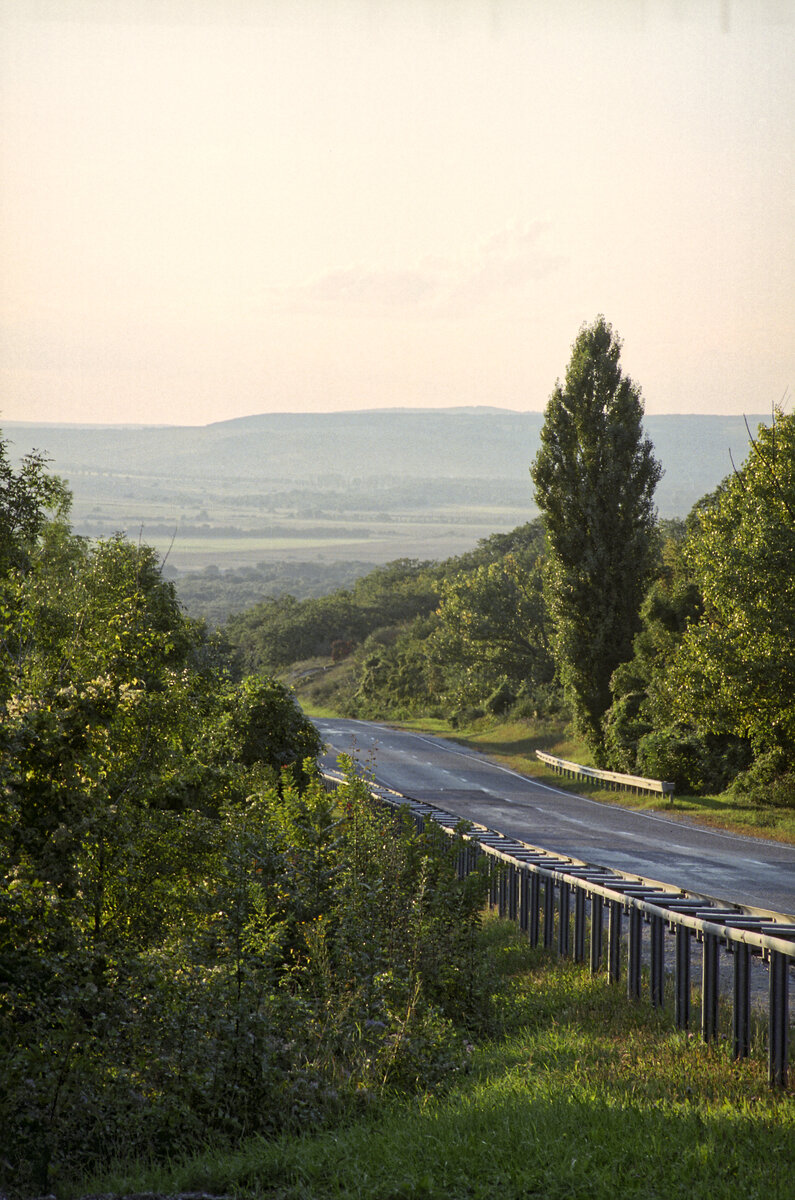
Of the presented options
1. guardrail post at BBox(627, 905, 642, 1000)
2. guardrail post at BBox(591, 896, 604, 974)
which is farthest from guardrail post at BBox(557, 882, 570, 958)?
guardrail post at BBox(627, 905, 642, 1000)

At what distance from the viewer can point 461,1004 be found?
922cm

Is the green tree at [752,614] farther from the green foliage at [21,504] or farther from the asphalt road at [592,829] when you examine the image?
the green foliage at [21,504]

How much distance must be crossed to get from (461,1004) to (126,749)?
3433 mm

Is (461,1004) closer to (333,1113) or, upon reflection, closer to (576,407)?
(333,1113)

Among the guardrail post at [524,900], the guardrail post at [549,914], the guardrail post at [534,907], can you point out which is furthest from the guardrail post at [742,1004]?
the guardrail post at [524,900]

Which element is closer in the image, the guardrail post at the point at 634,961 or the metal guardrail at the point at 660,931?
the metal guardrail at the point at 660,931

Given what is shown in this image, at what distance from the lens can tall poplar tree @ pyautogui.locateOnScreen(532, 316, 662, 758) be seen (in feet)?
114

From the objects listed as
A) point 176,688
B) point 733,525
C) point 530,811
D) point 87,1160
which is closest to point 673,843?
point 530,811

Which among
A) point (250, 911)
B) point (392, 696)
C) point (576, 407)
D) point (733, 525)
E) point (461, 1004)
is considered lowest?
point (392, 696)

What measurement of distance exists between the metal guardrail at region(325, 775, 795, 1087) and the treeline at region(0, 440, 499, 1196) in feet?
3.88

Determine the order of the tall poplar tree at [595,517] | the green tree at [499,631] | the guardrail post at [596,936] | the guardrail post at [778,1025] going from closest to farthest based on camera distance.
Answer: the guardrail post at [778,1025] < the guardrail post at [596,936] < the tall poplar tree at [595,517] < the green tree at [499,631]

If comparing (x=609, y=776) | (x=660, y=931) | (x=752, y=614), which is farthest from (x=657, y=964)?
(x=609, y=776)

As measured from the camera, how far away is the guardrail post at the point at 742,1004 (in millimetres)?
7270

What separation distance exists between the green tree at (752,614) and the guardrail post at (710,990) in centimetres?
1673
